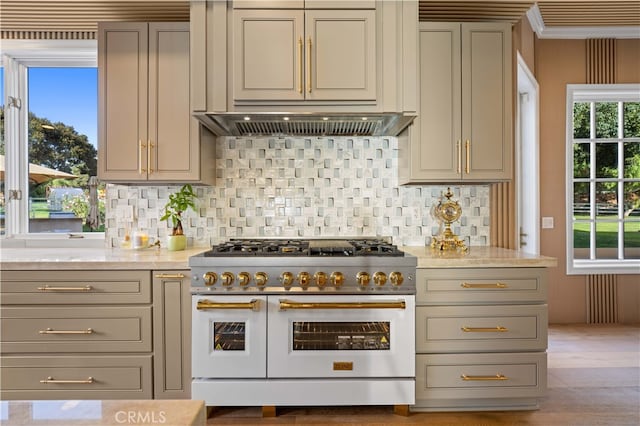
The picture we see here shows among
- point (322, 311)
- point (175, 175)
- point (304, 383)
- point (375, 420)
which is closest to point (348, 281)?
point (322, 311)

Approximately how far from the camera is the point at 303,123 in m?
2.44

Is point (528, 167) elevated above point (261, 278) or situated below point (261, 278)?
above

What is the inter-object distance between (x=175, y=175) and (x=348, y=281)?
1.34 meters

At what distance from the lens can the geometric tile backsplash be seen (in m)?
2.71

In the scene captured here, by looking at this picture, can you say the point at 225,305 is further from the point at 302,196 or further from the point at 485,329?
the point at 485,329

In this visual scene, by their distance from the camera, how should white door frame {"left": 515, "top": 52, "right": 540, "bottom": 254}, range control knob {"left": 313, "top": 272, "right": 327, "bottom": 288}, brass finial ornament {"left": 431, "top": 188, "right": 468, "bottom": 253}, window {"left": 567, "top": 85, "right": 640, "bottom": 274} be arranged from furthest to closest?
window {"left": 567, "top": 85, "right": 640, "bottom": 274}, white door frame {"left": 515, "top": 52, "right": 540, "bottom": 254}, brass finial ornament {"left": 431, "top": 188, "right": 468, "bottom": 253}, range control knob {"left": 313, "top": 272, "right": 327, "bottom": 288}

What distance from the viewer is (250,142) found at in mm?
2715

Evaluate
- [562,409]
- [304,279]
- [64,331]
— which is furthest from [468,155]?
[64,331]

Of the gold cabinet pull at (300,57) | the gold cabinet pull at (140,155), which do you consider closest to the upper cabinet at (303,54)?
the gold cabinet pull at (300,57)

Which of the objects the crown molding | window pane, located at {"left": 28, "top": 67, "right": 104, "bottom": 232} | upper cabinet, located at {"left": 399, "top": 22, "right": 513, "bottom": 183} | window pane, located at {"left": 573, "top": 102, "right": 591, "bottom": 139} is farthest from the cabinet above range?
window pane, located at {"left": 573, "top": 102, "right": 591, "bottom": 139}

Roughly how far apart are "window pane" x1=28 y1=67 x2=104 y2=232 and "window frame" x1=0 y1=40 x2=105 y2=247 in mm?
47

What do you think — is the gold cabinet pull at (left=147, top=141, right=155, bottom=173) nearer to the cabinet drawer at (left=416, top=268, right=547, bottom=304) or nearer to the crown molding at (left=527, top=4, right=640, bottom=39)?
the cabinet drawer at (left=416, top=268, right=547, bottom=304)

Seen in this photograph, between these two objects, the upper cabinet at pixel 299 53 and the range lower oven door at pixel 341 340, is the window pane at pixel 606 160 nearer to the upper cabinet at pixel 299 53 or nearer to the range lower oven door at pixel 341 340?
the upper cabinet at pixel 299 53

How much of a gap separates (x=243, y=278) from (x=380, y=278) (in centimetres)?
77
